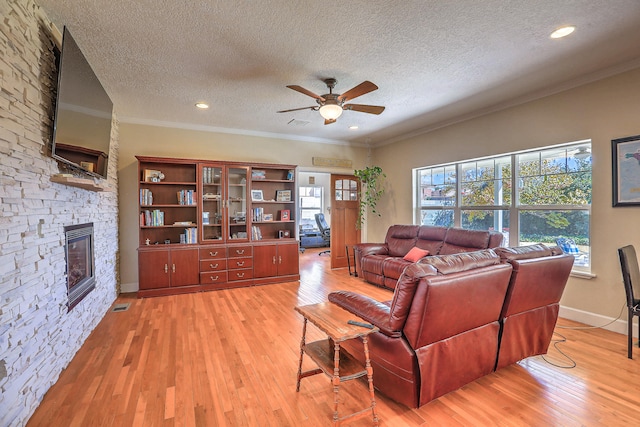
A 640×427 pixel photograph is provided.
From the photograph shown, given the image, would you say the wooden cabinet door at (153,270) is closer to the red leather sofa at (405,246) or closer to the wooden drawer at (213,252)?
the wooden drawer at (213,252)

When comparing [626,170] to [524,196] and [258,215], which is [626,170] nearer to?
[524,196]

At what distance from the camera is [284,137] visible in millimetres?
5680

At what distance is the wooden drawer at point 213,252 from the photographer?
462 centimetres

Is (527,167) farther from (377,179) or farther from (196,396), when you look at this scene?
(196,396)

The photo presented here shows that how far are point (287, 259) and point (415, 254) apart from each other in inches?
85.8

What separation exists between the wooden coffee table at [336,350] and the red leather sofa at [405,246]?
254 cm

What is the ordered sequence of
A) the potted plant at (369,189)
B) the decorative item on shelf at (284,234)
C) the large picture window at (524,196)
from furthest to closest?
the potted plant at (369,189) < the decorative item on shelf at (284,234) < the large picture window at (524,196)

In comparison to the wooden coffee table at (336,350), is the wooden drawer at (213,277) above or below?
below

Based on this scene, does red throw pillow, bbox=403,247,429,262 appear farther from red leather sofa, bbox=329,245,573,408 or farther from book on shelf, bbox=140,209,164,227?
book on shelf, bbox=140,209,164,227

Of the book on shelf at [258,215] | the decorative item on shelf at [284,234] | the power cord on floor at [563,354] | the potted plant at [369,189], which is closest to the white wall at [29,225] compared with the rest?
the book on shelf at [258,215]

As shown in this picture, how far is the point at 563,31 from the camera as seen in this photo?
233cm

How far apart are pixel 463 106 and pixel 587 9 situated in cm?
203

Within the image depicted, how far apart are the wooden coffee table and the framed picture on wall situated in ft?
9.99

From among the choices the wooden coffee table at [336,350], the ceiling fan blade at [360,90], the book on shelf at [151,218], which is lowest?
the wooden coffee table at [336,350]
